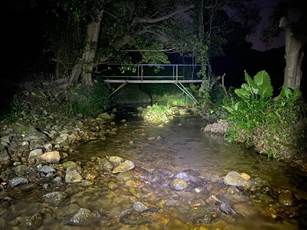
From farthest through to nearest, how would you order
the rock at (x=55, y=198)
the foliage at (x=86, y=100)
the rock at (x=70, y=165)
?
the foliage at (x=86, y=100) < the rock at (x=70, y=165) < the rock at (x=55, y=198)

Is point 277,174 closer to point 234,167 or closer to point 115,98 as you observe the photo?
point 234,167

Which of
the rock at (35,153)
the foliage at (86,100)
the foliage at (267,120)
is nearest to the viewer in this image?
the rock at (35,153)

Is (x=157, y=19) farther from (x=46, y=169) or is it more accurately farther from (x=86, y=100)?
(x=46, y=169)

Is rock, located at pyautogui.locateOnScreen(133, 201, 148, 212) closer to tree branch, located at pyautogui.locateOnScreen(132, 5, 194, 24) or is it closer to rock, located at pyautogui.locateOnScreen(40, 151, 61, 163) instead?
rock, located at pyautogui.locateOnScreen(40, 151, 61, 163)

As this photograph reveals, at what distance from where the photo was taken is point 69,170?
792 cm

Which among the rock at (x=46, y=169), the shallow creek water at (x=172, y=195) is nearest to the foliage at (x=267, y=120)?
the shallow creek water at (x=172, y=195)

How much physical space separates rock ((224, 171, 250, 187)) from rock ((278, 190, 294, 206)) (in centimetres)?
77

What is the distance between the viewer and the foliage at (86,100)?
14127 millimetres

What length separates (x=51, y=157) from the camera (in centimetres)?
864

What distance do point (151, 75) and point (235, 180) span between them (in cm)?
1693

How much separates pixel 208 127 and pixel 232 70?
15.8 metres

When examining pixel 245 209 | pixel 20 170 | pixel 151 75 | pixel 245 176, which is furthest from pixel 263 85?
pixel 151 75

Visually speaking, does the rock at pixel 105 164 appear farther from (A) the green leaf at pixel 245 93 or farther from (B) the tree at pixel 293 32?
(B) the tree at pixel 293 32

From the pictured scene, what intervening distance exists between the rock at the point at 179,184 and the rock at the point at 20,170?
331 centimetres
